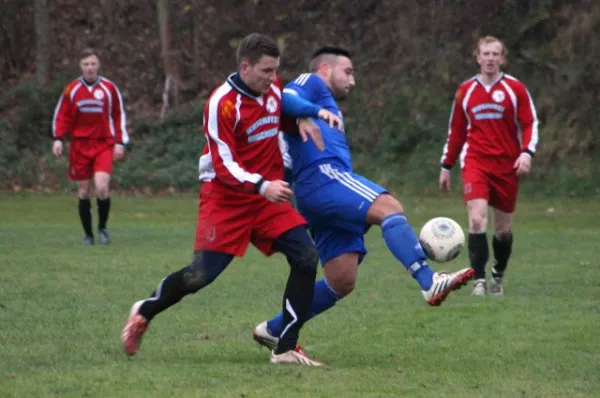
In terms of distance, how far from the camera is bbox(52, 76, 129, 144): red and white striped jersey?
15023mm

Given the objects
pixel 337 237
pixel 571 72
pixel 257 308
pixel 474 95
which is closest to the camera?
pixel 337 237

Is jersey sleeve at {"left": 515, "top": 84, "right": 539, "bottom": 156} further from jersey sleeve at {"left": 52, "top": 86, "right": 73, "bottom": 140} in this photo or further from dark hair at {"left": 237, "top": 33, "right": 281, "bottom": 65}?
jersey sleeve at {"left": 52, "top": 86, "right": 73, "bottom": 140}

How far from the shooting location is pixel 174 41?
27.3m

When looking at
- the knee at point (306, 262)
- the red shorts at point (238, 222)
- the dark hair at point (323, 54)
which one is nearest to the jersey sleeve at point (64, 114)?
the dark hair at point (323, 54)

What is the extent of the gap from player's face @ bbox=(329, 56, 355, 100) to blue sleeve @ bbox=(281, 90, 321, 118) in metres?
0.50

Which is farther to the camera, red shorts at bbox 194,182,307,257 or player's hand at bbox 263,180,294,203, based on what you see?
red shorts at bbox 194,182,307,257

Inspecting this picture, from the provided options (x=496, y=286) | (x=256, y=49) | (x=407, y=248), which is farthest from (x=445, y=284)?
(x=496, y=286)

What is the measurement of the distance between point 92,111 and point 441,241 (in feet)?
28.3

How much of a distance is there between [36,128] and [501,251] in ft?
54.4

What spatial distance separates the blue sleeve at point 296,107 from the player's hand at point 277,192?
0.48 metres

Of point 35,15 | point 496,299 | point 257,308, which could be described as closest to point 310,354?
point 257,308

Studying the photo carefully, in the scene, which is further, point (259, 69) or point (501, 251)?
point (501, 251)

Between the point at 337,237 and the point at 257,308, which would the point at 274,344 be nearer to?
the point at 337,237

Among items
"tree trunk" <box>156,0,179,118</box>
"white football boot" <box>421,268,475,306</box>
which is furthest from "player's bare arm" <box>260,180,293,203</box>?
"tree trunk" <box>156,0,179,118</box>
